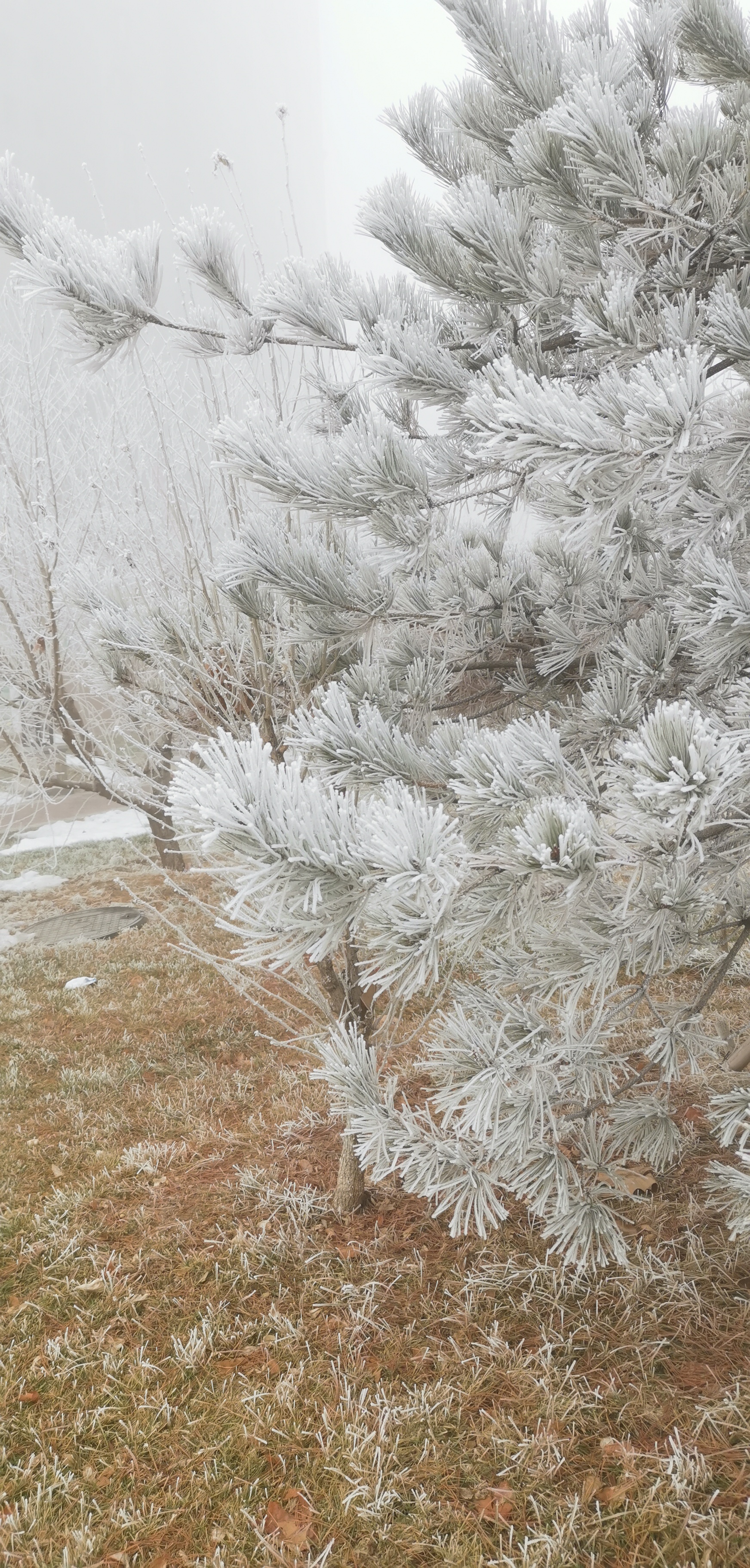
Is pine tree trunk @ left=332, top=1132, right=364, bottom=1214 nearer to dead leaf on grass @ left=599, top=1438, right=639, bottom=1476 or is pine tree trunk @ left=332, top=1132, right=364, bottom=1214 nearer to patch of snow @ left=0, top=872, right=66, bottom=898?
dead leaf on grass @ left=599, top=1438, right=639, bottom=1476

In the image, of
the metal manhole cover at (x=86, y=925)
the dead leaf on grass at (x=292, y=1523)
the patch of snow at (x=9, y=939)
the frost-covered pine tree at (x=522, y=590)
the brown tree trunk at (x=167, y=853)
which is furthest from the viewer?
the brown tree trunk at (x=167, y=853)

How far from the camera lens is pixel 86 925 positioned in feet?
22.7

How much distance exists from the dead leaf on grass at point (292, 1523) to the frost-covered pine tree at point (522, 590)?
0.67 m

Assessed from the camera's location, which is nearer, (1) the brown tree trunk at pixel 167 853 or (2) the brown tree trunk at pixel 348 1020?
(2) the brown tree trunk at pixel 348 1020

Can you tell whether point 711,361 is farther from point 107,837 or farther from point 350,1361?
point 107,837

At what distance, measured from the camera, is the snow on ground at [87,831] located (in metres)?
10.1

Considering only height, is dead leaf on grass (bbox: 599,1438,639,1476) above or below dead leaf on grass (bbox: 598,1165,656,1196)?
above

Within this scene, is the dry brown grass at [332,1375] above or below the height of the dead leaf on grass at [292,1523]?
below

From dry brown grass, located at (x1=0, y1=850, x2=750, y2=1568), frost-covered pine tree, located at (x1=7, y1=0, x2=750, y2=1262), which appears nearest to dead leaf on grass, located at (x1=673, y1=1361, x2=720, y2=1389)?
dry brown grass, located at (x1=0, y1=850, x2=750, y2=1568)

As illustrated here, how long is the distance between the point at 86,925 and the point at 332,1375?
525 centimetres

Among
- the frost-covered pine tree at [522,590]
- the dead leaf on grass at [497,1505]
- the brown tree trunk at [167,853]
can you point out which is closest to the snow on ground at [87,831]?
the brown tree trunk at [167,853]

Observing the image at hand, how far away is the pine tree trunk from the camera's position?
106 inches

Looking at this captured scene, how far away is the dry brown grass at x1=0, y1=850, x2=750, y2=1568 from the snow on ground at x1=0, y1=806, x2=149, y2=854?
6.86 metres

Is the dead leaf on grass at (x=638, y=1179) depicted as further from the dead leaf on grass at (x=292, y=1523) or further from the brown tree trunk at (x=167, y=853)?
the brown tree trunk at (x=167, y=853)
